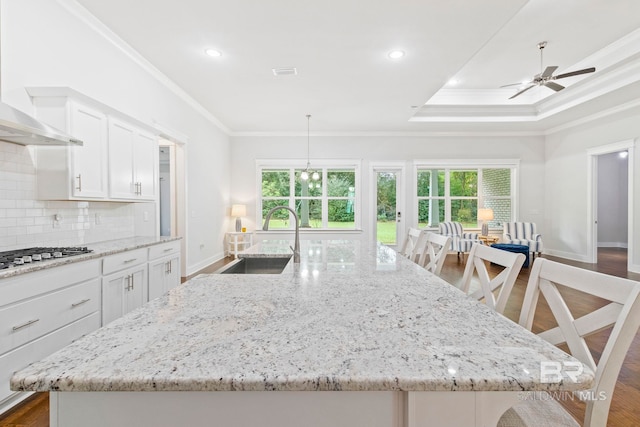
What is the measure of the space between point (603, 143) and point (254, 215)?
277 inches

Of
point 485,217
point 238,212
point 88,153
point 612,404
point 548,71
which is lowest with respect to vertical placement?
point 612,404

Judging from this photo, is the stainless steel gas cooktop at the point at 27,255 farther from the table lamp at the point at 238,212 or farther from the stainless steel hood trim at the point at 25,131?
the table lamp at the point at 238,212

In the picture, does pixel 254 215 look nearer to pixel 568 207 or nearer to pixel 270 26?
pixel 270 26

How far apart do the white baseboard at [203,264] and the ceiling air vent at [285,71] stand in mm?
3187

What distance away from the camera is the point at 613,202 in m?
8.27

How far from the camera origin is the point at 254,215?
7.04m

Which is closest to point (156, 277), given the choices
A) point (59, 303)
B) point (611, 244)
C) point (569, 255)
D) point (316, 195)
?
point (59, 303)

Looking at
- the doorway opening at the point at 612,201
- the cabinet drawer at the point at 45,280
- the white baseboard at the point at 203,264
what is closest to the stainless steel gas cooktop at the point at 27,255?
the cabinet drawer at the point at 45,280

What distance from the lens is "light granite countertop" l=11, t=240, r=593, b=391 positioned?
0.54 m

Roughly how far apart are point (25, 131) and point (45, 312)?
1.09 meters

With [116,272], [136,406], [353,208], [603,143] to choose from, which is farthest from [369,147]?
[136,406]

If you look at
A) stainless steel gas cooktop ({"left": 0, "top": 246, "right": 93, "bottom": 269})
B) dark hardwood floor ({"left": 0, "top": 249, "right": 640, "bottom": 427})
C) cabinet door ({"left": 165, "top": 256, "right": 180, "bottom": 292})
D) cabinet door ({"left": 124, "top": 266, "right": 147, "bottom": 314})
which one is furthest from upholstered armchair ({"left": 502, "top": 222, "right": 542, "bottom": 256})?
stainless steel gas cooktop ({"left": 0, "top": 246, "right": 93, "bottom": 269})

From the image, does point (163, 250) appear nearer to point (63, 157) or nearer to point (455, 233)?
point (63, 157)

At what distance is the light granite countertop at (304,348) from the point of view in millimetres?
543
